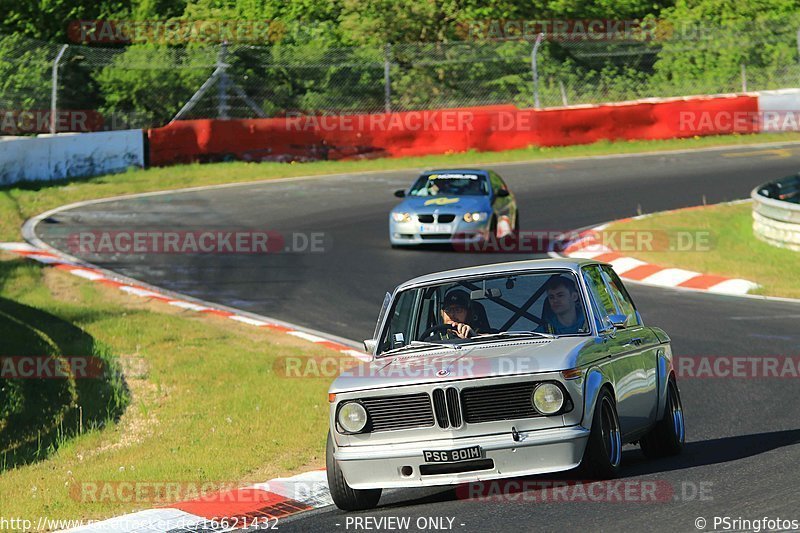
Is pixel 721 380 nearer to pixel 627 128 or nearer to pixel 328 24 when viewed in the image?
pixel 627 128

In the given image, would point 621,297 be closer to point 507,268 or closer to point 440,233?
point 507,268

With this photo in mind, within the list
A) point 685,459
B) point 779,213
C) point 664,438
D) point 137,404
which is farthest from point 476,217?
point 685,459

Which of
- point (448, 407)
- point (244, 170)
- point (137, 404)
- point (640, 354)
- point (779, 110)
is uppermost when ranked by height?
point (448, 407)

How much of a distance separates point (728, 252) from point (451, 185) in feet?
15.3

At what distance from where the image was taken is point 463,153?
33.2 metres

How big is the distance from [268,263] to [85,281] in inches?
118

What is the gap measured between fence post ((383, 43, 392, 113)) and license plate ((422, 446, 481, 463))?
27257mm

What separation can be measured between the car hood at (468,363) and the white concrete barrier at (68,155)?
21532mm

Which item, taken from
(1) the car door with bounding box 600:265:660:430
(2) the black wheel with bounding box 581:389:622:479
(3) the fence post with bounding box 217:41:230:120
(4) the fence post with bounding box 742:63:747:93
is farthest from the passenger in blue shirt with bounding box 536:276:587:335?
(4) the fence post with bounding box 742:63:747:93

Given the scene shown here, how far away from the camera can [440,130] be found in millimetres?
33375

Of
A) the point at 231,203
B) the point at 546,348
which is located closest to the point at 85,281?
the point at 231,203

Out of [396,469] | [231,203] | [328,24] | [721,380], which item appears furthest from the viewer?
[328,24]

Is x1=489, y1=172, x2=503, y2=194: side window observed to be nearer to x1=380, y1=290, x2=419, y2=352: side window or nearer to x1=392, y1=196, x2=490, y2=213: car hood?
x1=392, y1=196, x2=490, y2=213: car hood

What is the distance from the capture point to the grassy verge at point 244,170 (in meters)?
27.1
